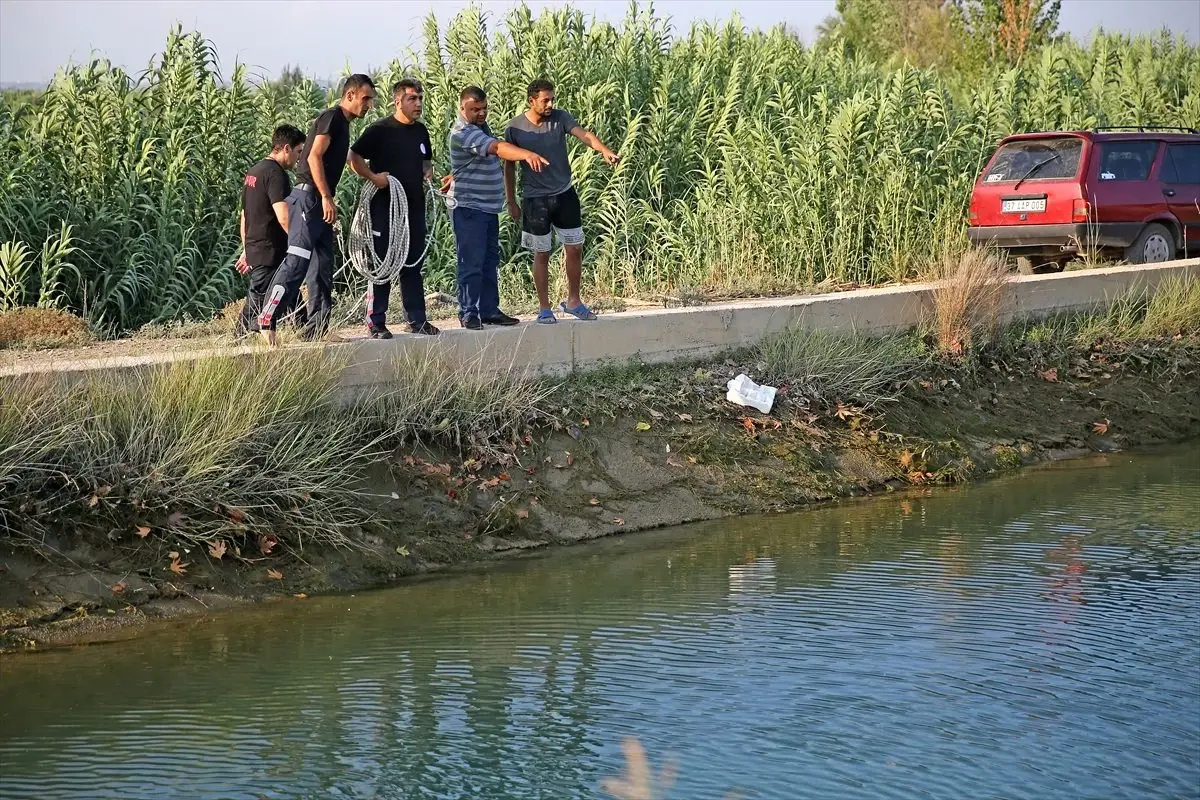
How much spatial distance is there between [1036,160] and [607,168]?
4220 mm

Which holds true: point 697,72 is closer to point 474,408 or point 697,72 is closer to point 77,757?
point 474,408

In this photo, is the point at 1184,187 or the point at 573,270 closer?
the point at 573,270

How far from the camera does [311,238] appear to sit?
848cm

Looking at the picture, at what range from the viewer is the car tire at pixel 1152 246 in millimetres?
14141

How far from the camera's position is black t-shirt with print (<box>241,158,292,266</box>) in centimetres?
886

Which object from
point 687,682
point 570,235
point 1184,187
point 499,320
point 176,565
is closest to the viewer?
point 687,682

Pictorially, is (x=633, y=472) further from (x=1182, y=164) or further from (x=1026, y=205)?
(x=1182, y=164)

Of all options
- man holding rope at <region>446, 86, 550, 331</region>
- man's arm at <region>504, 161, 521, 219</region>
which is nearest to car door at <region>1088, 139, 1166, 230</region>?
man's arm at <region>504, 161, 521, 219</region>

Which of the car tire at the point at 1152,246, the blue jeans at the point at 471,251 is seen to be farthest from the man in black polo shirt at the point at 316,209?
the car tire at the point at 1152,246

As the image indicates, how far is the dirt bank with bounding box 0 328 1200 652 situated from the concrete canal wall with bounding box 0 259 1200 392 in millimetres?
217

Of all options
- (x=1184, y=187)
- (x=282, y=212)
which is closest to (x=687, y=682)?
(x=282, y=212)

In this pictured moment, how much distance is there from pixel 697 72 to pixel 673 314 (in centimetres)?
677

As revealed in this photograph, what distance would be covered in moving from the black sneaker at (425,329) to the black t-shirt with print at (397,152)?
0.76 meters

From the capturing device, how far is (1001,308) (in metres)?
11.5
